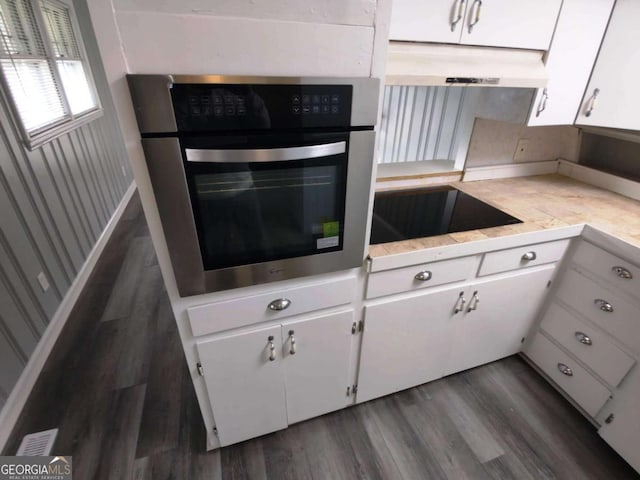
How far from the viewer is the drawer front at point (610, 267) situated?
4.28ft

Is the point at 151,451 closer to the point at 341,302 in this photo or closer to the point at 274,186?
the point at 341,302

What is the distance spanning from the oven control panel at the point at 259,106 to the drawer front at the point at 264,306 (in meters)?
0.55

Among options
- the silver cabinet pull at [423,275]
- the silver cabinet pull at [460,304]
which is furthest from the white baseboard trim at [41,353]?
the silver cabinet pull at [460,304]

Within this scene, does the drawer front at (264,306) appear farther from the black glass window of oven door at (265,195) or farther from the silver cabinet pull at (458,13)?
the silver cabinet pull at (458,13)

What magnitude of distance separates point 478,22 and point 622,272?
1.16 meters

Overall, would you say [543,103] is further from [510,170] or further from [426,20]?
[426,20]

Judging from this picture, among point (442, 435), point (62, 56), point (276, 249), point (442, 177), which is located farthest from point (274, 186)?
point (62, 56)

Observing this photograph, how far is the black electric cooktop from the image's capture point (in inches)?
53.0

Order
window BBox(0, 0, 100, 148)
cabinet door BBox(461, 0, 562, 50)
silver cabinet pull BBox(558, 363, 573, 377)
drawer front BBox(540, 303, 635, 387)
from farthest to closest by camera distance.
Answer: window BBox(0, 0, 100, 148)
silver cabinet pull BBox(558, 363, 573, 377)
drawer front BBox(540, 303, 635, 387)
cabinet door BBox(461, 0, 562, 50)

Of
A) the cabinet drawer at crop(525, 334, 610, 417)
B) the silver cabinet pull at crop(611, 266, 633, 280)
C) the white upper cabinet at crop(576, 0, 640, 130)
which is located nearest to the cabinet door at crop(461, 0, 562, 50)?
the white upper cabinet at crop(576, 0, 640, 130)

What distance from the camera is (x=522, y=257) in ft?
4.73

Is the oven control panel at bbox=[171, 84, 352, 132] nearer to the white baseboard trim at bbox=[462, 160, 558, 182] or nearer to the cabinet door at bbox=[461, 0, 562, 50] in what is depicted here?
the cabinet door at bbox=[461, 0, 562, 50]

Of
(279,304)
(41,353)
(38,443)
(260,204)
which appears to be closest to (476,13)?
(260,204)

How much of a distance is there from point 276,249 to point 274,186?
0.70 ft
